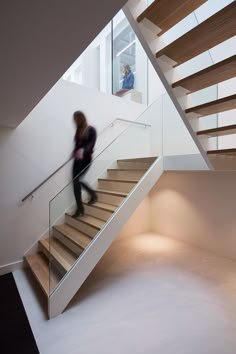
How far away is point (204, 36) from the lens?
1368mm

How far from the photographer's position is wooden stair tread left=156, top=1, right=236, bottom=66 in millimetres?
1194

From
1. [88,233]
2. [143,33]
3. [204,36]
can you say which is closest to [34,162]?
[88,233]

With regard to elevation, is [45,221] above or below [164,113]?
below

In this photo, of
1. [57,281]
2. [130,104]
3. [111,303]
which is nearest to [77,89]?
[130,104]

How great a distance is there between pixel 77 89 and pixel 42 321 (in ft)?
11.2

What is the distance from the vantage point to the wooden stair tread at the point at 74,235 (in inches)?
99.1

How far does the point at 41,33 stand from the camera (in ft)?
3.95

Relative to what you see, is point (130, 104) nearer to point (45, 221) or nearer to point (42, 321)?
point (45, 221)

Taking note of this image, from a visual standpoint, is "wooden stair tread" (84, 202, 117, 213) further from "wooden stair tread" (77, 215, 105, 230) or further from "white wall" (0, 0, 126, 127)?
"white wall" (0, 0, 126, 127)

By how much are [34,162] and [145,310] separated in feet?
8.36

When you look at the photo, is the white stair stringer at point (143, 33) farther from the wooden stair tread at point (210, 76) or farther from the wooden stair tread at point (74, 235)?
the wooden stair tread at point (74, 235)

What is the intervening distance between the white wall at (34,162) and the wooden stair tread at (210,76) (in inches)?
89.1

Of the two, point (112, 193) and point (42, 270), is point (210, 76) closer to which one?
point (112, 193)

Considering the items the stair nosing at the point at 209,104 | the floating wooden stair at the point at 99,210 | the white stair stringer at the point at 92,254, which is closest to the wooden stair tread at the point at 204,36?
the stair nosing at the point at 209,104
